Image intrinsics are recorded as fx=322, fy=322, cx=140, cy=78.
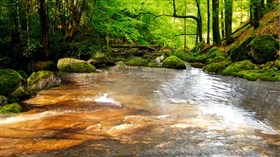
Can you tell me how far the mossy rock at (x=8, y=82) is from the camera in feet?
28.9

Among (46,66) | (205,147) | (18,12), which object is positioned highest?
(18,12)

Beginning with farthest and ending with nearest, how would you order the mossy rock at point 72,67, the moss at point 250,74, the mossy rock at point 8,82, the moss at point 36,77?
the mossy rock at point 72,67, the moss at point 250,74, the moss at point 36,77, the mossy rock at point 8,82

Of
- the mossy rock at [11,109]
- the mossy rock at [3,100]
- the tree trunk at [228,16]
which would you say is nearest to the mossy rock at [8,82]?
the mossy rock at [3,100]

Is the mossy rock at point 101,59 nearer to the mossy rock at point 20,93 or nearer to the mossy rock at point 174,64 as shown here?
the mossy rock at point 174,64

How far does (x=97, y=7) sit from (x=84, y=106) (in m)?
13.6

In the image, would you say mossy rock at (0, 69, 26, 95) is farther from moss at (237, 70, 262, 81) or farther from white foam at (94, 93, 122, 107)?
moss at (237, 70, 262, 81)

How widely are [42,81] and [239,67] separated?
29.0 ft

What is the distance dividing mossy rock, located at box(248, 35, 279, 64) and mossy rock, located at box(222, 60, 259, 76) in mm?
294

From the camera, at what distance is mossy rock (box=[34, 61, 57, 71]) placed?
1540cm

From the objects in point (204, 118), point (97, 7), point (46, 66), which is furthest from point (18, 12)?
point (204, 118)

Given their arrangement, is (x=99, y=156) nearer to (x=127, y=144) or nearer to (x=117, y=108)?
(x=127, y=144)

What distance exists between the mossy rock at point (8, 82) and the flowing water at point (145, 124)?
71 centimetres

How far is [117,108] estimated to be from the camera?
7508 mm

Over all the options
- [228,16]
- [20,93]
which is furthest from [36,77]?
[228,16]
